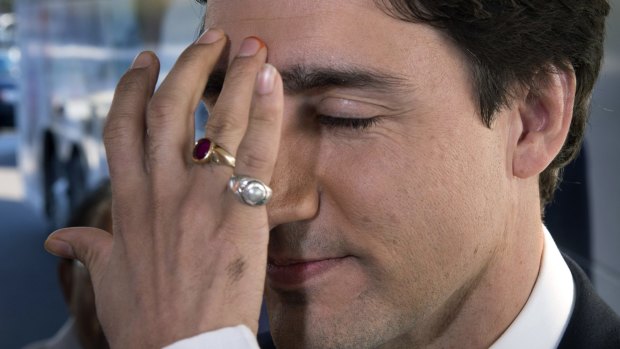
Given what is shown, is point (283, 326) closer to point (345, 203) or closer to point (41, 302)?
point (345, 203)

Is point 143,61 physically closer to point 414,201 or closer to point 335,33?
point 335,33

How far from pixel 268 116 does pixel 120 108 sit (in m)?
0.24

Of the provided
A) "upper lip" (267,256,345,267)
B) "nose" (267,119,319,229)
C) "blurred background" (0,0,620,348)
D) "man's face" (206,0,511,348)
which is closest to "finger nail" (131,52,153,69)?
"man's face" (206,0,511,348)

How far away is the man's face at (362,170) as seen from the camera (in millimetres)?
1292

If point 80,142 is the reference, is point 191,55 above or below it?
above

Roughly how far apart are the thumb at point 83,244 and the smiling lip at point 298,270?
9.9 inches

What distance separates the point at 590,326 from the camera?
1.44 m

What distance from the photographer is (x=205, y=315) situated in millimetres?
1148

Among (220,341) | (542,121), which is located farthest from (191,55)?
(542,121)

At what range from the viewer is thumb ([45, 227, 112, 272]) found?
1.29m

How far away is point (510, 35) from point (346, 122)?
0.30 meters

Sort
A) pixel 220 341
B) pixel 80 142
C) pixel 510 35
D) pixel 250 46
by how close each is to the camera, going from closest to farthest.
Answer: pixel 220 341
pixel 250 46
pixel 510 35
pixel 80 142

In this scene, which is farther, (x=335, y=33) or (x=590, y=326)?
(x=590, y=326)

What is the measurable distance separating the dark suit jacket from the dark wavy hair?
35cm
